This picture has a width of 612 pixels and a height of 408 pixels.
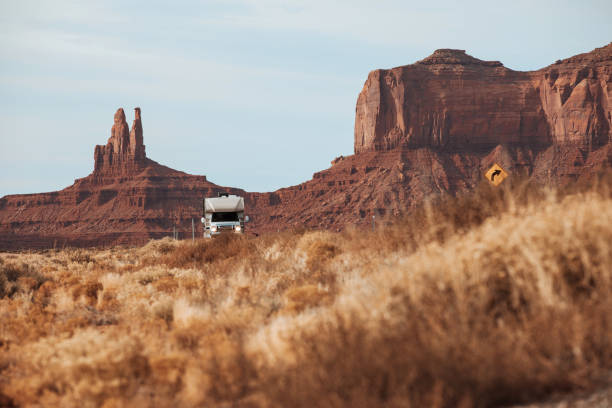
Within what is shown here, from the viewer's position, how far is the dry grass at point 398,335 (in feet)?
20.3

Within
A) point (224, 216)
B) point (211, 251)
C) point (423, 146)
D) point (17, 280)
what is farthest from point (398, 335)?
point (423, 146)

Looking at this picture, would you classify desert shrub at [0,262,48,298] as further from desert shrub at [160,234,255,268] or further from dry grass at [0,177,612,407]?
dry grass at [0,177,612,407]

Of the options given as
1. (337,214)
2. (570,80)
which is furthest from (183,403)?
(570,80)

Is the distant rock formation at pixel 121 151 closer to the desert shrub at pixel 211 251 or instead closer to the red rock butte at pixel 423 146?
the red rock butte at pixel 423 146

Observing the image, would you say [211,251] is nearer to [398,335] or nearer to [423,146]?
[398,335]

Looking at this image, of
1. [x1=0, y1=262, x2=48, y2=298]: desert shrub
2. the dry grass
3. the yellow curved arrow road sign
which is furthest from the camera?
the yellow curved arrow road sign

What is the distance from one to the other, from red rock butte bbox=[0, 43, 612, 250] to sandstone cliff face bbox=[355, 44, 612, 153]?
196mm

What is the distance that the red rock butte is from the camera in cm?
12362

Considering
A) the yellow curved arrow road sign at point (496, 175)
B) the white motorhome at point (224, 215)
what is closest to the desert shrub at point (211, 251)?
the yellow curved arrow road sign at point (496, 175)

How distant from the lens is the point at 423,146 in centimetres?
13262

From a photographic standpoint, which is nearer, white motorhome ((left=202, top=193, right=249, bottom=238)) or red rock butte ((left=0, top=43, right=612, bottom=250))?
white motorhome ((left=202, top=193, right=249, bottom=238))

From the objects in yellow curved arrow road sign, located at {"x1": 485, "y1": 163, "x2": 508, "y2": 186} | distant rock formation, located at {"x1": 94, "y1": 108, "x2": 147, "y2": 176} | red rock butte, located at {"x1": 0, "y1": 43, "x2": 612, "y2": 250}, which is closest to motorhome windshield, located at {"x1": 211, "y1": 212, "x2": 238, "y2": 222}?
yellow curved arrow road sign, located at {"x1": 485, "y1": 163, "x2": 508, "y2": 186}

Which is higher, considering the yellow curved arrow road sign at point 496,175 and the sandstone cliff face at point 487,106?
the sandstone cliff face at point 487,106

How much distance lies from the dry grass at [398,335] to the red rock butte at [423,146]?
103002mm
